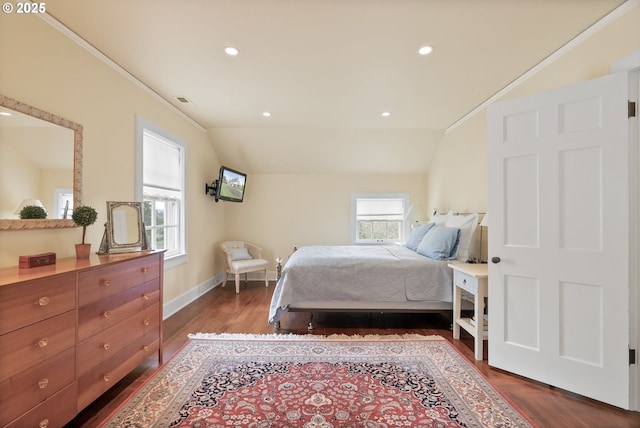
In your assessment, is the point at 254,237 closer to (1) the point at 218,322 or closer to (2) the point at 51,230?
(1) the point at 218,322

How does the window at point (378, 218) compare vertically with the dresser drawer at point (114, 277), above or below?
above

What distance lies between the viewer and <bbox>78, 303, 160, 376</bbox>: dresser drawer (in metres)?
1.58

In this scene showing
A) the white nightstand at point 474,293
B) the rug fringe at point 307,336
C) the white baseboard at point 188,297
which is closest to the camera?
the white nightstand at point 474,293

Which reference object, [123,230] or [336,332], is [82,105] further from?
[336,332]

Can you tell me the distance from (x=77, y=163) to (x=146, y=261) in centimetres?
94

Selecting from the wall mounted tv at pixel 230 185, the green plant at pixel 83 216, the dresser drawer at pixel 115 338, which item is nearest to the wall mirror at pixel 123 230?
the green plant at pixel 83 216

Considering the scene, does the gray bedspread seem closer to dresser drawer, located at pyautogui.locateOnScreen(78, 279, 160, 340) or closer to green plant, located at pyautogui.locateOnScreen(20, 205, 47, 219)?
dresser drawer, located at pyautogui.locateOnScreen(78, 279, 160, 340)

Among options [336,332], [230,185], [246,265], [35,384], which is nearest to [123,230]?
[35,384]

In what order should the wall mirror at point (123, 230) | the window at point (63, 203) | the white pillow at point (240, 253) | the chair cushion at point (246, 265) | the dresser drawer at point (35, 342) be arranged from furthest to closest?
the white pillow at point (240, 253) → the chair cushion at point (246, 265) → the wall mirror at point (123, 230) → the window at point (63, 203) → the dresser drawer at point (35, 342)

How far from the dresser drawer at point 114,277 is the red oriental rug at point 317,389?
2.45 feet

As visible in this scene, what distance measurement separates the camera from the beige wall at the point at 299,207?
17.4 ft

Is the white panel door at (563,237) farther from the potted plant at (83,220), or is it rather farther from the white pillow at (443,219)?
the potted plant at (83,220)

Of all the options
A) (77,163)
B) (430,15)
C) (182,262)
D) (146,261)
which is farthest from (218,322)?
(430,15)

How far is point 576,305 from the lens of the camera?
1.87 m
